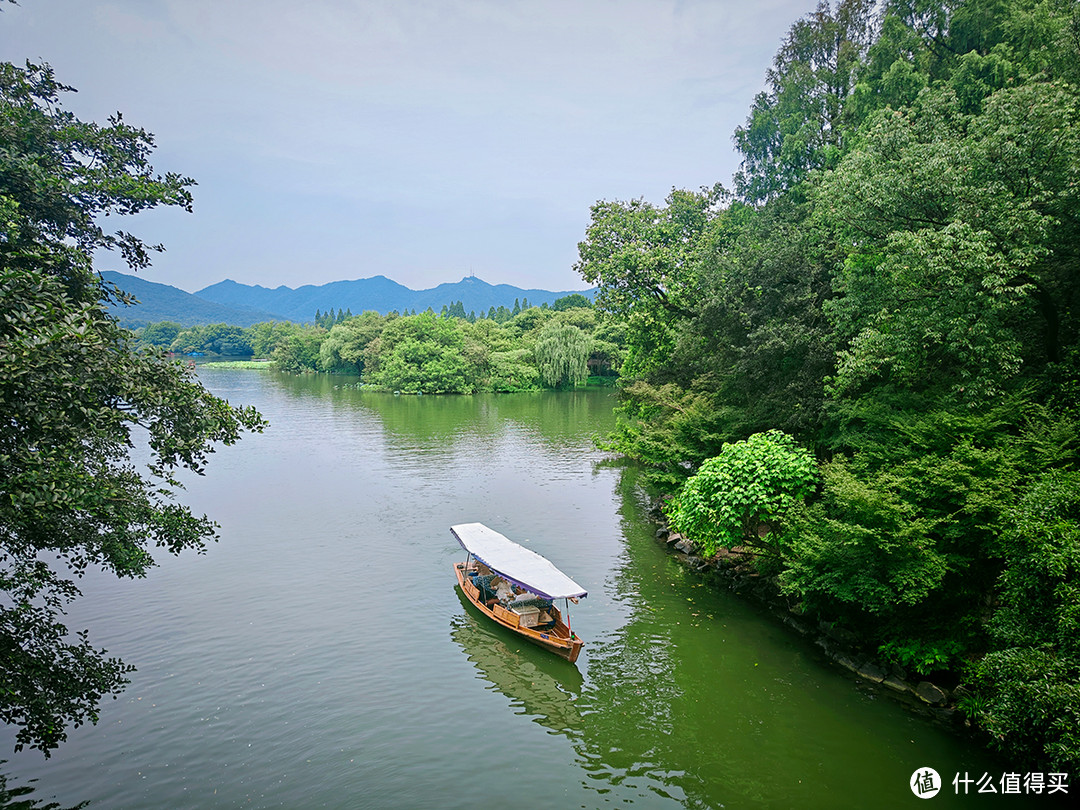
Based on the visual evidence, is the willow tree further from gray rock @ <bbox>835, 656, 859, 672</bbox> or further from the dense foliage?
gray rock @ <bbox>835, 656, 859, 672</bbox>

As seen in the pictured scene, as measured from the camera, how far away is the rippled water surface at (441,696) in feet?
35.4

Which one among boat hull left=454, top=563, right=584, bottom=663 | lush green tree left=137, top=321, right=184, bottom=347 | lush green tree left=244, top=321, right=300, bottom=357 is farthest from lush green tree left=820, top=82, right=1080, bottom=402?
lush green tree left=137, top=321, right=184, bottom=347

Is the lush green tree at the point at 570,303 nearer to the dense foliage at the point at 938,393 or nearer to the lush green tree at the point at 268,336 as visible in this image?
the lush green tree at the point at 268,336

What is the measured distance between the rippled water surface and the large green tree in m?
3.64

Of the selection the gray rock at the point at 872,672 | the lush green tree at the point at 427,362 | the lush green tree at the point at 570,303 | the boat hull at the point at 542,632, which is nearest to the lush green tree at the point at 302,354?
the lush green tree at the point at 427,362

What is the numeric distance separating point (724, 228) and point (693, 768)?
2582cm

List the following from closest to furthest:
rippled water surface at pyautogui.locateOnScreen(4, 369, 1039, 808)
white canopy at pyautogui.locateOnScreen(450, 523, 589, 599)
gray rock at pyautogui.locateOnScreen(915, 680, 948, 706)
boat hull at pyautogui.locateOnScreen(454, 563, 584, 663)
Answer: rippled water surface at pyautogui.locateOnScreen(4, 369, 1039, 808), gray rock at pyautogui.locateOnScreen(915, 680, 948, 706), boat hull at pyautogui.locateOnScreen(454, 563, 584, 663), white canopy at pyautogui.locateOnScreen(450, 523, 589, 599)

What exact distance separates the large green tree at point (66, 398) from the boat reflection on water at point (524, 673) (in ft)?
25.2

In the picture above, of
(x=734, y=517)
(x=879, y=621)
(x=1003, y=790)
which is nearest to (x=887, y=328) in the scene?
(x=734, y=517)

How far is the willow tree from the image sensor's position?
73750 millimetres

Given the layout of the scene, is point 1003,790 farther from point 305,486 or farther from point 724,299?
point 305,486

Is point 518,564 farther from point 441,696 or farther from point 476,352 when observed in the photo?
point 476,352

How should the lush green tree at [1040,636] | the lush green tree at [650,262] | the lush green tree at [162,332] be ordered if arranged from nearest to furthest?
the lush green tree at [1040,636]
the lush green tree at [650,262]
the lush green tree at [162,332]

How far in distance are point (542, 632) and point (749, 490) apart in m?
6.36
